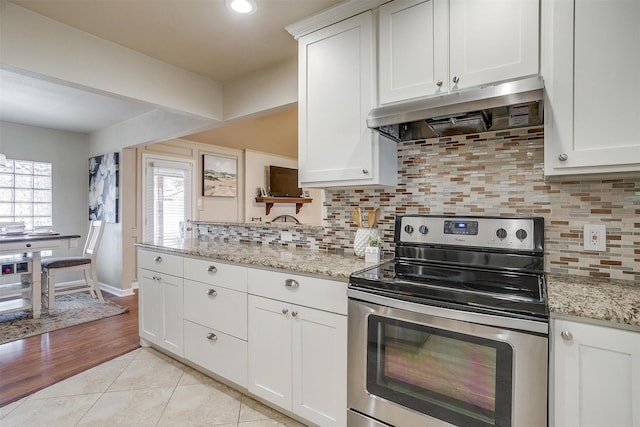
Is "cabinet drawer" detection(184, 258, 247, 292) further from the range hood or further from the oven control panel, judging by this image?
the range hood

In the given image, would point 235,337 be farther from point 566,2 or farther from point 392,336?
point 566,2

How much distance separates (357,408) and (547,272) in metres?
1.08

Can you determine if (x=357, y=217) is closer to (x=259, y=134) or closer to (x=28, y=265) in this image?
(x=28, y=265)

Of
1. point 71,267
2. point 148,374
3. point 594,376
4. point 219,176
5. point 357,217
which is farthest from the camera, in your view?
point 219,176

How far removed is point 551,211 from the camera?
1557 mm

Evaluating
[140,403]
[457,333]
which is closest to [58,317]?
[140,403]

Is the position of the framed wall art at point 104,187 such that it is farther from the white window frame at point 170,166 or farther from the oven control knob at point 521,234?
the oven control knob at point 521,234

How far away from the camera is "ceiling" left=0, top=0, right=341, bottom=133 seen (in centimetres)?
192

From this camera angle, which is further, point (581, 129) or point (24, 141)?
point (24, 141)


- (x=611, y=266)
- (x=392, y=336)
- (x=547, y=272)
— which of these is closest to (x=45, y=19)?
(x=392, y=336)

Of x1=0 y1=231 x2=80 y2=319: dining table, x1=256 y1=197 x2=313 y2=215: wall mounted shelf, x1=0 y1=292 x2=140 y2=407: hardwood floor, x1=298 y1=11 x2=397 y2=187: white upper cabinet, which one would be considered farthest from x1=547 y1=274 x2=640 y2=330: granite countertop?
x1=256 y1=197 x2=313 y2=215: wall mounted shelf

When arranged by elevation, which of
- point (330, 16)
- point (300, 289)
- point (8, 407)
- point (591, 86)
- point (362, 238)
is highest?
point (330, 16)

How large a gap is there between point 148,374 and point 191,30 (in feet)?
7.76

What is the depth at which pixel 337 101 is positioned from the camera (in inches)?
75.8
